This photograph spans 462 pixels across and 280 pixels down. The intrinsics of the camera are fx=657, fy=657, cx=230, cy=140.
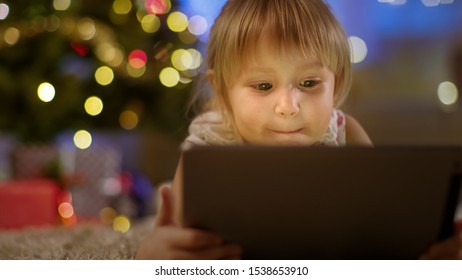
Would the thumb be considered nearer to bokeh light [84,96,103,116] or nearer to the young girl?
the young girl

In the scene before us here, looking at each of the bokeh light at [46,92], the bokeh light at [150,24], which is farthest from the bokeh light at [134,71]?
the bokeh light at [46,92]

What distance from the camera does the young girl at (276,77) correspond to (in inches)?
27.0

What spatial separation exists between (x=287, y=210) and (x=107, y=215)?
137 cm

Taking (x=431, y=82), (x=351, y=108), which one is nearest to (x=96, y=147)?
(x=431, y=82)

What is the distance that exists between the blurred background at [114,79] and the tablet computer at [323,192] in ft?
3.29

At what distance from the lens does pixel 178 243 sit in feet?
2.05

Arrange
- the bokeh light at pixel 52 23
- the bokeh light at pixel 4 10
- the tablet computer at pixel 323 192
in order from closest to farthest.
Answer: the tablet computer at pixel 323 192 → the bokeh light at pixel 4 10 → the bokeh light at pixel 52 23

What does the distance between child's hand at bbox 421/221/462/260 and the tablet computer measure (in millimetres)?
13

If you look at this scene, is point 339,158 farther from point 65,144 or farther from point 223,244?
A: point 65,144

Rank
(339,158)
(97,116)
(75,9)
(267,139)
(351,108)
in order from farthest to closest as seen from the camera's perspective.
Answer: (97,116) → (75,9) → (351,108) → (267,139) → (339,158)

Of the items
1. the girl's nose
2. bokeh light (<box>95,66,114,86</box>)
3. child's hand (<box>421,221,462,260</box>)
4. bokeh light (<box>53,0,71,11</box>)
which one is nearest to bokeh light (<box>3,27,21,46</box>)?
bokeh light (<box>53,0,71,11</box>)

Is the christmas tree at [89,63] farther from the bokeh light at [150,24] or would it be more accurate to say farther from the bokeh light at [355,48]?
the bokeh light at [355,48]

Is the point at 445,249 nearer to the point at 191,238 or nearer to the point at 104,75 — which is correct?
the point at 191,238

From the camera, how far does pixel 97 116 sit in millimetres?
1869
